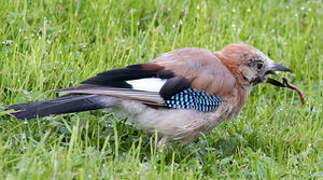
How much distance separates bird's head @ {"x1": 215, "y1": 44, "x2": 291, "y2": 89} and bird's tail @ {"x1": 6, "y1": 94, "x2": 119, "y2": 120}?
1.23 meters

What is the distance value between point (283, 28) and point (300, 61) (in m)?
0.85

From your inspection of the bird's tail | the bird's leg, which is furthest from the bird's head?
the bird's tail

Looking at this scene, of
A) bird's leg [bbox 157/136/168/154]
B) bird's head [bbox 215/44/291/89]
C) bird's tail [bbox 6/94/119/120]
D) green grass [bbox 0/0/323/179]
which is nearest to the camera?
green grass [bbox 0/0/323/179]

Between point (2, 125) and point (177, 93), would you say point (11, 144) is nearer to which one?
point (2, 125)

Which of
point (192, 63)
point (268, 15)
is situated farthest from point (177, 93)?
point (268, 15)

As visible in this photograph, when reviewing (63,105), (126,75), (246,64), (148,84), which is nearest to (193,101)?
(148,84)

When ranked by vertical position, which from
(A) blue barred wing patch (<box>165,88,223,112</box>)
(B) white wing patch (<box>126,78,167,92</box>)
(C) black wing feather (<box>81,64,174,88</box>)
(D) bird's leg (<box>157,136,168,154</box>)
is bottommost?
(D) bird's leg (<box>157,136,168,154</box>)

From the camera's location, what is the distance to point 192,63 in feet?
17.3

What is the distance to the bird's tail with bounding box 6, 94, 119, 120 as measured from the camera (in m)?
4.75

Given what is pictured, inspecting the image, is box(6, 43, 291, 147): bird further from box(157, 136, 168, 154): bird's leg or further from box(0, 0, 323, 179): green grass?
box(0, 0, 323, 179): green grass

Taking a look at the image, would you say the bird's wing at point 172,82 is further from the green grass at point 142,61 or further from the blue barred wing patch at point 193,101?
the green grass at point 142,61

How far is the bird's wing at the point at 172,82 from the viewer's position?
4.96 meters

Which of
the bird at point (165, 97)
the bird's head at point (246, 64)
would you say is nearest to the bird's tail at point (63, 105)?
the bird at point (165, 97)

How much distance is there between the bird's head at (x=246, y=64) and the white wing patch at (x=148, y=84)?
2.72ft
